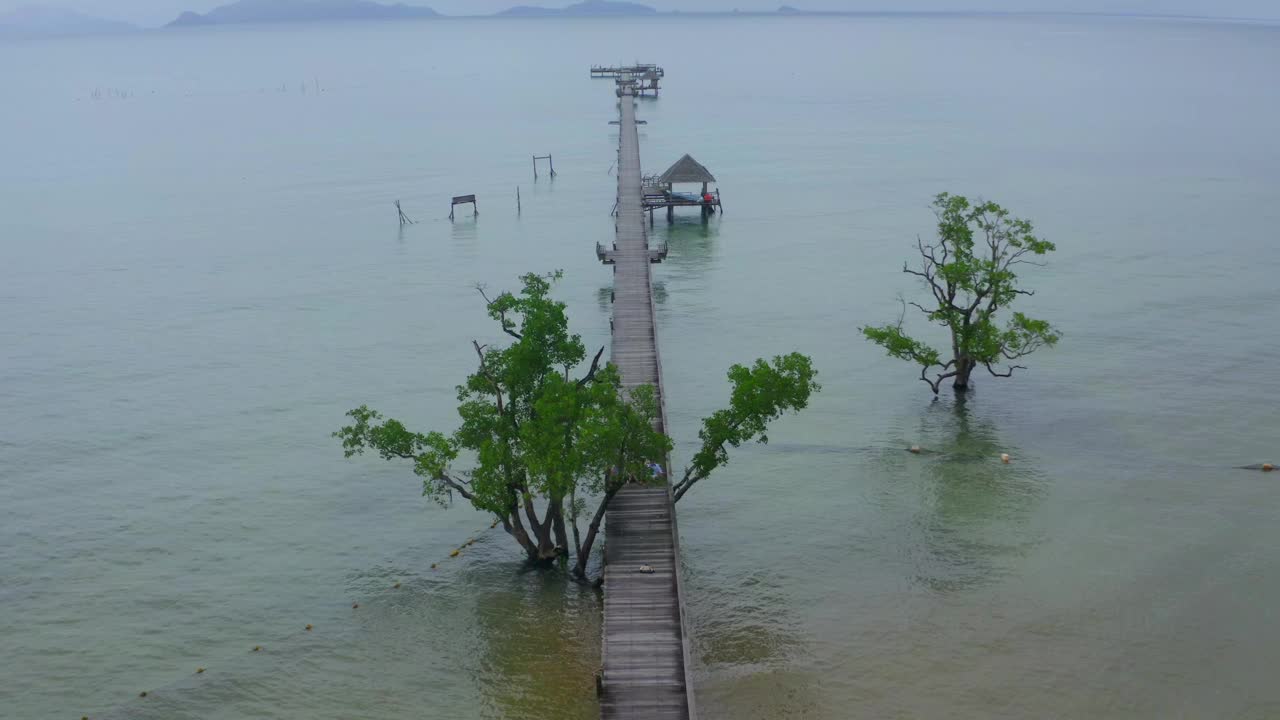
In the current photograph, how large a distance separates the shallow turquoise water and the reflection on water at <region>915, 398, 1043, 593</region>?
0.14 metres

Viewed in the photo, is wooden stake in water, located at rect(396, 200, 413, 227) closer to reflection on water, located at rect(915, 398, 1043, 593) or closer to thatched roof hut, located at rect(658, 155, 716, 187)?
thatched roof hut, located at rect(658, 155, 716, 187)

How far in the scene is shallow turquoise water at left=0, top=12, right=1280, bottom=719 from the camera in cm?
2759

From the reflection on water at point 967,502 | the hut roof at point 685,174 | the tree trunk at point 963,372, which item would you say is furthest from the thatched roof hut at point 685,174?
the reflection on water at point 967,502

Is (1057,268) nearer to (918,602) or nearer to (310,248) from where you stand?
(918,602)

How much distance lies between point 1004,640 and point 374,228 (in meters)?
53.9

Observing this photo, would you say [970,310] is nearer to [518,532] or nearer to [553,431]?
[553,431]

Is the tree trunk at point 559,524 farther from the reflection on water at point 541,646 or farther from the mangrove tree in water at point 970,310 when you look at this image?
the mangrove tree in water at point 970,310

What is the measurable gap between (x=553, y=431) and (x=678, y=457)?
10515 mm

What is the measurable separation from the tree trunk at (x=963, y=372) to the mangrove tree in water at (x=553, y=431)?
42.9 ft

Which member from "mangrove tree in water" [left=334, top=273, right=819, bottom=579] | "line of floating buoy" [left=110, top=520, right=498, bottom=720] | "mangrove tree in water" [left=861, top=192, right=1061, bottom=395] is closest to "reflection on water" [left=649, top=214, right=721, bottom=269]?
"mangrove tree in water" [left=861, top=192, right=1061, bottom=395]

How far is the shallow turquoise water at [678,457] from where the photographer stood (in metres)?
27.6

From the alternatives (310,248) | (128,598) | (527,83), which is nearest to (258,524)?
(128,598)

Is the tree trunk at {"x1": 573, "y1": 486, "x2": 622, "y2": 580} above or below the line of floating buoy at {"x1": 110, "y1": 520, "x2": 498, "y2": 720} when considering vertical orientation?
above

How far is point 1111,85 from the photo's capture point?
556 feet
